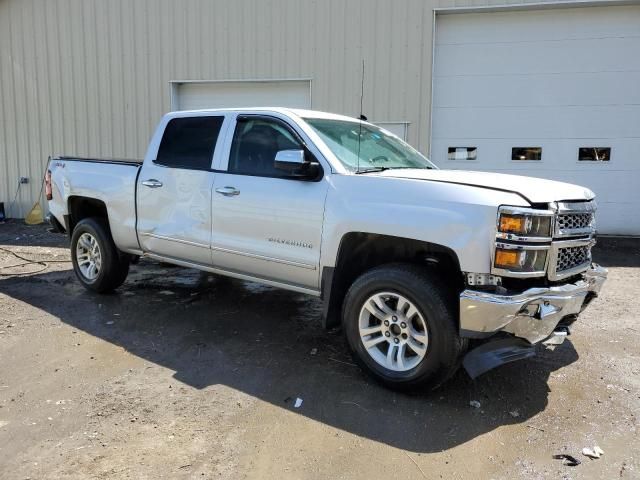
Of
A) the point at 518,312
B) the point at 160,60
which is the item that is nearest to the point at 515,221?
the point at 518,312

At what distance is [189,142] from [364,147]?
175cm

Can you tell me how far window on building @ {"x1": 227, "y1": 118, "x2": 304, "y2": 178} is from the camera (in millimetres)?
4574

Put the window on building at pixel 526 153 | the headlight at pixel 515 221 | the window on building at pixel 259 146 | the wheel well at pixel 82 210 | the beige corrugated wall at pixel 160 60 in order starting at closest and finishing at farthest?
the headlight at pixel 515 221 → the window on building at pixel 259 146 → the wheel well at pixel 82 210 → the window on building at pixel 526 153 → the beige corrugated wall at pixel 160 60

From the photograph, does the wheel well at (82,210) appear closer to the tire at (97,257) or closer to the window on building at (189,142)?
the tire at (97,257)

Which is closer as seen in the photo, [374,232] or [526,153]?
[374,232]

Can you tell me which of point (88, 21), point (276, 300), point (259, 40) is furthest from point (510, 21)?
point (88, 21)

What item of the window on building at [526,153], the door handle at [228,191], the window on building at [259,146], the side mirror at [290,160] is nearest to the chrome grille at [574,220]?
the side mirror at [290,160]

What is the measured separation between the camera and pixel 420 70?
398 inches

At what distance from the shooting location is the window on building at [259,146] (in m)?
4.57

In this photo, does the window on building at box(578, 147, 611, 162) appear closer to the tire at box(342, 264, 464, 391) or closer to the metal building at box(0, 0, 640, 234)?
the metal building at box(0, 0, 640, 234)

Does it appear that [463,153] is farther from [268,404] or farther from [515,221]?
[268,404]

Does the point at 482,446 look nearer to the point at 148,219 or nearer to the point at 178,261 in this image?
the point at 178,261

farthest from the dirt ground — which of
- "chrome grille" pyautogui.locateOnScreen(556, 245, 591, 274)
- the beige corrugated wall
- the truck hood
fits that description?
the beige corrugated wall

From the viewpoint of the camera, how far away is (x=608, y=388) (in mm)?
4012
